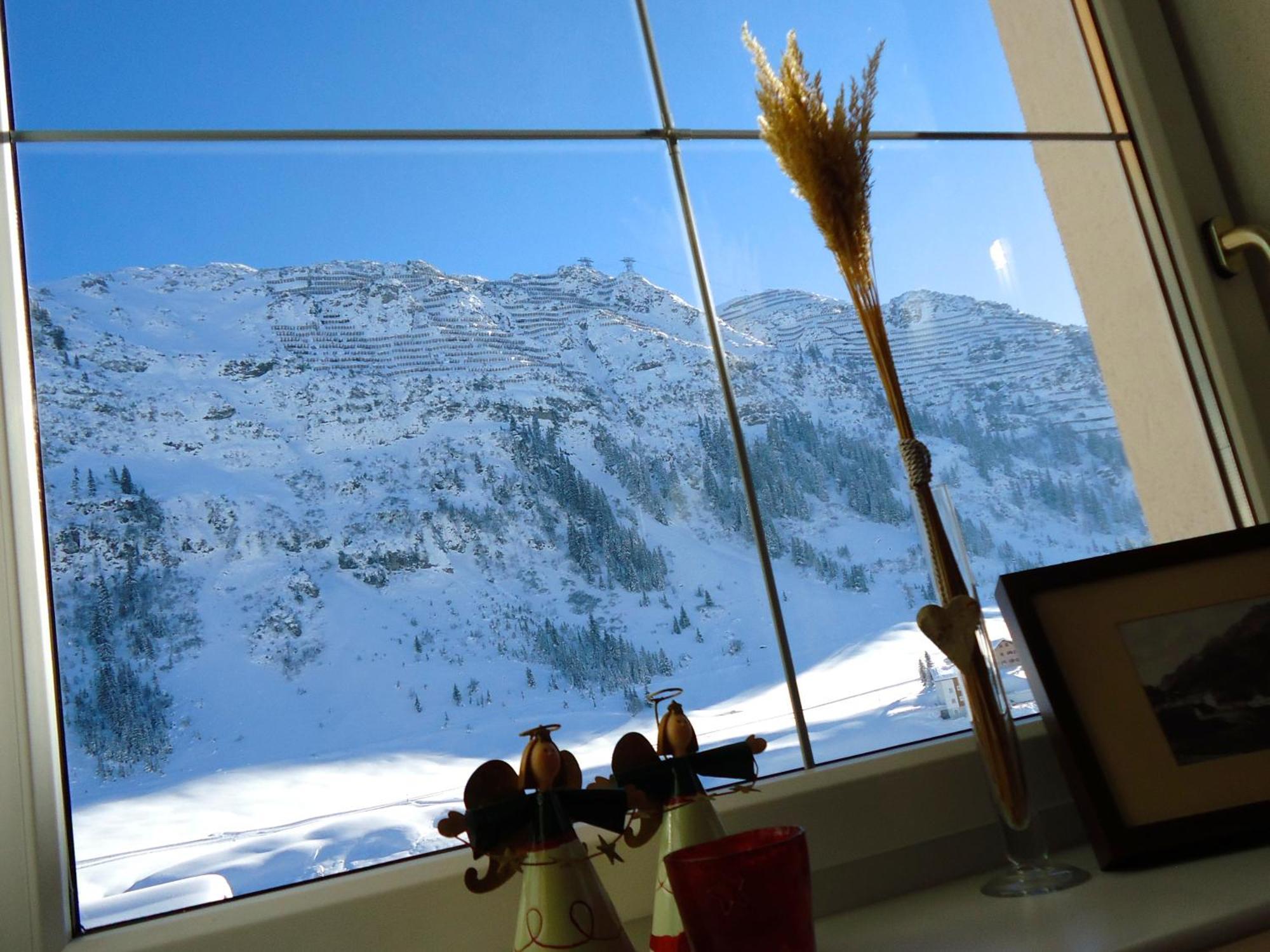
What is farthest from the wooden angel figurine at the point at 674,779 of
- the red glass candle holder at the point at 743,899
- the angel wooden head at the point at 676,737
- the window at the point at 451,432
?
the window at the point at 451,432

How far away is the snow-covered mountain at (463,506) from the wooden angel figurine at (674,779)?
0.29 m

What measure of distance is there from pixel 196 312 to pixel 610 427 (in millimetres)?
524

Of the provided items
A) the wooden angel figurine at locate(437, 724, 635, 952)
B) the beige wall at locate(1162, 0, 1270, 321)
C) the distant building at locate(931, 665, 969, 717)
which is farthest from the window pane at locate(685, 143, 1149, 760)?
the wooden angel figurine at locate(437, 724, 635, 952)

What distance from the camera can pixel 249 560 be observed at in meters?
1.10

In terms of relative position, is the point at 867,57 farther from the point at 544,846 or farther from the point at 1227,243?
the point at 544,846

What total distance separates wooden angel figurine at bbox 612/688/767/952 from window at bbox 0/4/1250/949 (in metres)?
0.29

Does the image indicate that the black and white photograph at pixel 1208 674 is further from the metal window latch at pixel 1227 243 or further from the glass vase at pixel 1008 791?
the metal window latch at pixel 1227 243

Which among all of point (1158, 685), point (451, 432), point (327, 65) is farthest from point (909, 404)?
point (327, 65)

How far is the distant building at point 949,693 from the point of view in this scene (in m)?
1.35

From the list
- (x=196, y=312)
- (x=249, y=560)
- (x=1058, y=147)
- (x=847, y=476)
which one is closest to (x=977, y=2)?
(x=1058, y=147)

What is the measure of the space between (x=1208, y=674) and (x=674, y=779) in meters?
0.68

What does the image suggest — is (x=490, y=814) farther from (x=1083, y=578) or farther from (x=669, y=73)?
(x=669, y=73)

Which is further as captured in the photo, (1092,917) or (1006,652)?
(1006,652)

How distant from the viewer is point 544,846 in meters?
0.79
